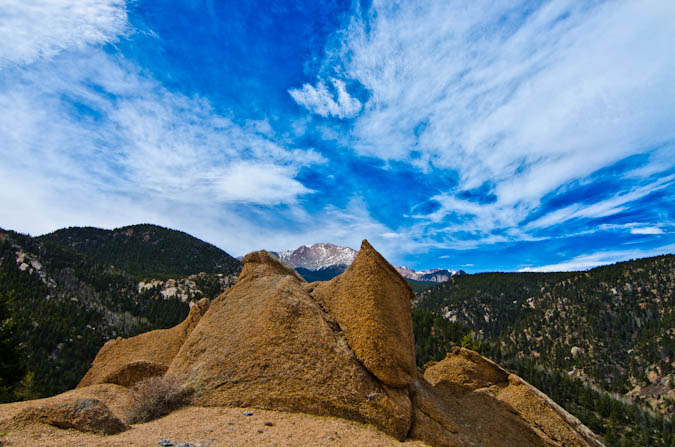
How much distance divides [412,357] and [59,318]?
21317 cm

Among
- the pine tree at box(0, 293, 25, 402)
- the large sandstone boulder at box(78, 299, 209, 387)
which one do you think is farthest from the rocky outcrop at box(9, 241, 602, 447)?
the pine tree at box(0, 293, 25, 402)

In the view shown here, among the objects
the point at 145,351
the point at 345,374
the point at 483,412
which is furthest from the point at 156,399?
the point at 483,412

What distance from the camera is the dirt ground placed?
299 inches

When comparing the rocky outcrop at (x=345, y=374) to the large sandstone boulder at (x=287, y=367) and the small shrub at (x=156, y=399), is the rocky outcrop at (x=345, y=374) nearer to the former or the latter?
the large sandstone boulder at (x=287, y=367)

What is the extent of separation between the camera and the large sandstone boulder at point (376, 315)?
1232 cm

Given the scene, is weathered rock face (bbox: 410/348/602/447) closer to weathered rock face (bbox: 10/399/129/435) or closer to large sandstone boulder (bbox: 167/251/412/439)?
large sandstone boulder (bbox: 167/251/412/439)

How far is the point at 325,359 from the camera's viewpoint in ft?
40.0

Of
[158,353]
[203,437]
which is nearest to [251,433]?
[203,437]

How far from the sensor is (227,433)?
28.8ft

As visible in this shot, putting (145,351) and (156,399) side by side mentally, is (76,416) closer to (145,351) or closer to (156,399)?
(156,399)

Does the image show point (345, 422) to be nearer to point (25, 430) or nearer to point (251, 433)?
point (251, 433)

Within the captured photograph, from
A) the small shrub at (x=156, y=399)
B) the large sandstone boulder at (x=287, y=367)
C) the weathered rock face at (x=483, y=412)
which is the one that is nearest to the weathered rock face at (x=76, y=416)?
the small shrub at (x=156, y=399)

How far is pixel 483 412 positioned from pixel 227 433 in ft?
35.5

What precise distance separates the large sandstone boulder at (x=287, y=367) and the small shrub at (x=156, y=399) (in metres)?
0.54
